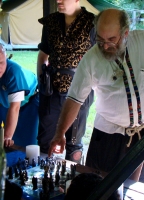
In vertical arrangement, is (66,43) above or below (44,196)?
above

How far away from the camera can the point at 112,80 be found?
5.51ft

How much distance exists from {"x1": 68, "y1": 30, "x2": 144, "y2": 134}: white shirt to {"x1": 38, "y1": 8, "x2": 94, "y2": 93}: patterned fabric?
584mm

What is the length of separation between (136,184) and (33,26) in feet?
37.9

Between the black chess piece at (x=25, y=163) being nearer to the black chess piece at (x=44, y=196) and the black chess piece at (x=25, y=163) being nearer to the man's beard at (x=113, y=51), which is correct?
the black chess piece at (x=44, y=196)

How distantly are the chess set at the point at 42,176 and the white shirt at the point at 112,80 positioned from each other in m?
0.38

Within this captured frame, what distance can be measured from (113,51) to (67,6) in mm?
771

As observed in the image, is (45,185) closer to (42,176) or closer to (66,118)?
(42,176)

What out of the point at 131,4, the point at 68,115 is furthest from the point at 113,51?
the point at 131,4

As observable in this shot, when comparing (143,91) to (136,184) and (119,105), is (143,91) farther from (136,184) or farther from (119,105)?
(136,184)

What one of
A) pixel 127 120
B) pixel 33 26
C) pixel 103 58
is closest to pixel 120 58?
pixel 103 58

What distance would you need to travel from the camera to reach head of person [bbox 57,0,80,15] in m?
2.21

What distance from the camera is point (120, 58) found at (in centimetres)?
169

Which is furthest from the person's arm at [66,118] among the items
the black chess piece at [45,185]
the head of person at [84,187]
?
the head of person at [84,187]

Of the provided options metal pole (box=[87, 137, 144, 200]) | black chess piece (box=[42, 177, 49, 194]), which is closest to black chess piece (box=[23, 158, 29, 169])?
black chess piece (box=[42, 177, 49, 194])
